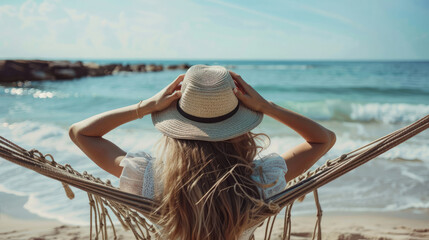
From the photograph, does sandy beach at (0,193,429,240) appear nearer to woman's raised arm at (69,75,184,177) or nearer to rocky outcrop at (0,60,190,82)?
woman's raised arm at (69,75,184,177)

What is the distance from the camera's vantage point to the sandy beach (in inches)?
95.3

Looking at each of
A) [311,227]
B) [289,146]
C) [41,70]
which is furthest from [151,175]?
[41,70]

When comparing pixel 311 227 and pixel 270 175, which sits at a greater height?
pixel 270 175

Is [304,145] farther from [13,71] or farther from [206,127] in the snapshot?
[13,71]

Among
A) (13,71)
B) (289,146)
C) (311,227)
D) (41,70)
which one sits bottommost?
(41,70)

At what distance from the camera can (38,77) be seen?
1636 cm

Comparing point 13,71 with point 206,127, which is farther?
point 13,71

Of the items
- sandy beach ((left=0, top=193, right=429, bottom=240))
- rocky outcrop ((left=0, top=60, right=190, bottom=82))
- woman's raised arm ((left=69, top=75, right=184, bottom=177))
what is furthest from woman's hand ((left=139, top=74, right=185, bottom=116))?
rocky outcrop ((left=0, top=60, right=190, bottom=82))

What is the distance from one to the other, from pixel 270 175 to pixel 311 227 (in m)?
1.60

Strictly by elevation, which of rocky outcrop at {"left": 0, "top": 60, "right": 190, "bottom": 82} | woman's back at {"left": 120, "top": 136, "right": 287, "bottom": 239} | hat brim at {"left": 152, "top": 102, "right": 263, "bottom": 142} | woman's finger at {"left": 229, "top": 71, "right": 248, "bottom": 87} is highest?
woman's finger at {"left": 229, "top": 71, "right": 248, "bottom": 87}

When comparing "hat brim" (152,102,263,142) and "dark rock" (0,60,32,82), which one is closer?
"hat brim" (152,102,263,142)

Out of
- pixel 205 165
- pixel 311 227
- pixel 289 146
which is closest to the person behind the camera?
pixel 205 165

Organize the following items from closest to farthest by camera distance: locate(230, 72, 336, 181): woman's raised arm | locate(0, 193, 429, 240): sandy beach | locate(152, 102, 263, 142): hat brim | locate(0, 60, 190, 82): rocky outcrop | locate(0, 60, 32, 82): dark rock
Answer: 1. locate(152, 102, 263, 142): hat brim
2. locate(230, 72, 336, 181): woman's raised arm
3. locate(0, 193, 429, 240): sandy beach
4. locate(0, 60, 32, 82): dark rock
5. locate(0, 60, 190, 82): rocky outcrop

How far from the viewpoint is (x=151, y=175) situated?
1.13m
